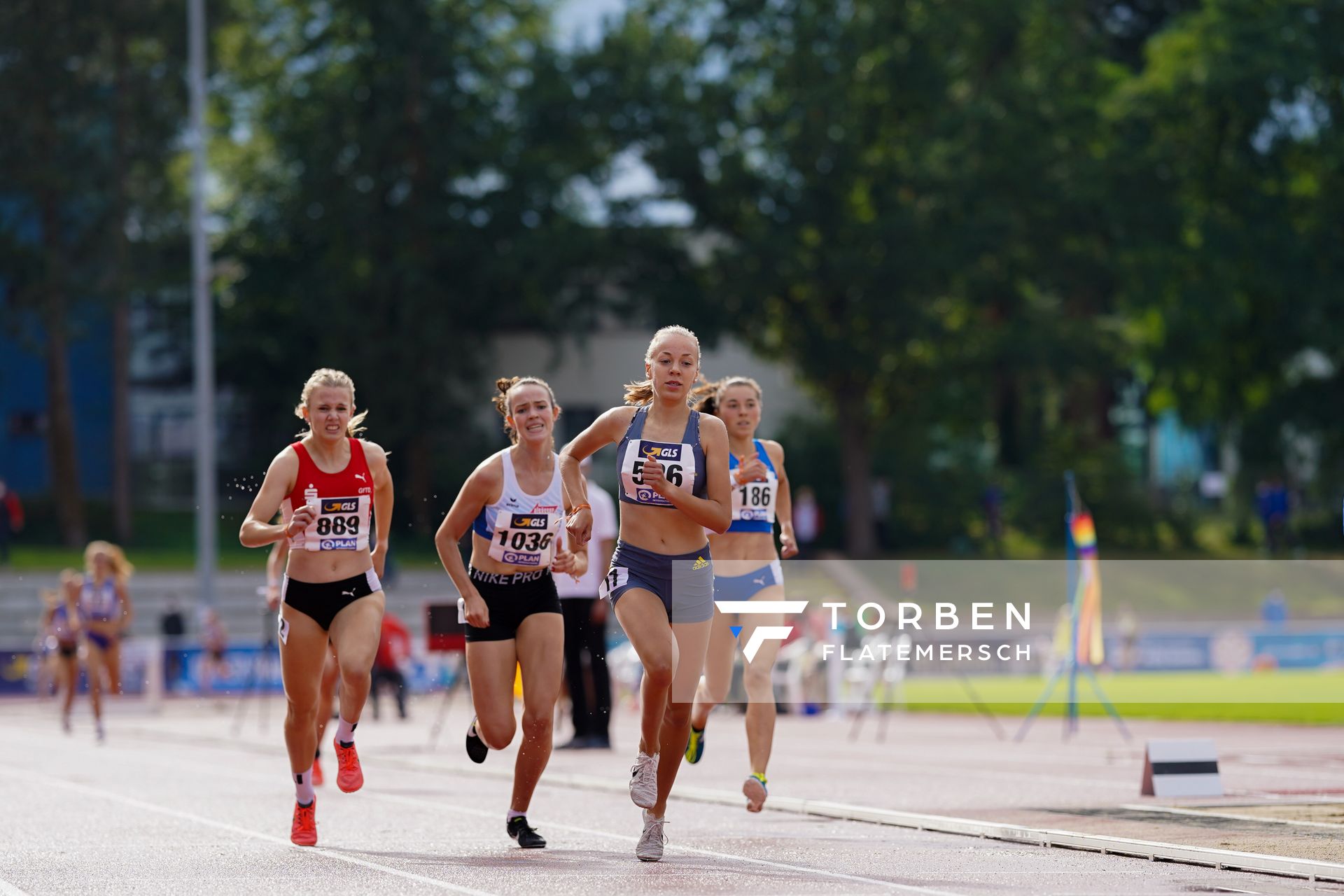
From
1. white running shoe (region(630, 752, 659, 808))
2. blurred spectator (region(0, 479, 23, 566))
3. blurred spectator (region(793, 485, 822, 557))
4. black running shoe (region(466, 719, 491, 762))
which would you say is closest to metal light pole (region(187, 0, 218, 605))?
blurred spectator (region(0, 479, 23, 566))

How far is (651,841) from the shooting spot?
9734 mm

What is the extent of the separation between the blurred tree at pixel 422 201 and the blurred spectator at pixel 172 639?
16.1 m

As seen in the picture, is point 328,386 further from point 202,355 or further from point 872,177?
point 872,177

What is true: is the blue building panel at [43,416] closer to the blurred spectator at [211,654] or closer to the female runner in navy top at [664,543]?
the blurred spectator at [211,654]

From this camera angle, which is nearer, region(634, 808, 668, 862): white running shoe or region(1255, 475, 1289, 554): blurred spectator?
region(634, 808, 668, 862): white running shoe

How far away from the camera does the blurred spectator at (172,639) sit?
33.8 metres

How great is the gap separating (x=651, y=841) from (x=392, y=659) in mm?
18368

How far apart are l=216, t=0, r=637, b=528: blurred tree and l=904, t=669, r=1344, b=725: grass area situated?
2186 cm

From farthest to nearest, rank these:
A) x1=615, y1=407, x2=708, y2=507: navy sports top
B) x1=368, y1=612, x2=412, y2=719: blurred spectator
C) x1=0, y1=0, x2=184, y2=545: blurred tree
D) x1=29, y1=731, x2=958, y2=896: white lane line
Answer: x1=0, y1=0, x2=184, y2=545: blurred tree < x1=368, y1=612, x2=412, y2=719: blurred spectator < x1=615, y1=407, x2=708, y2=507: navy sports top < x1=29, y1=731, x2=958, y2=896: white lane line

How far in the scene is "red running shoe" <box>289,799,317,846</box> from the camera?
10.5 meters

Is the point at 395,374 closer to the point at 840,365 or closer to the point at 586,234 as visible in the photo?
the point at 586,234

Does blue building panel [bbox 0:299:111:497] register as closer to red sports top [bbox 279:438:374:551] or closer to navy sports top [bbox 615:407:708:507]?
red sports top [bbox 279:438:374:551]

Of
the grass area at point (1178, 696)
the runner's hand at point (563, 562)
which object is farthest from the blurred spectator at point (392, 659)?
the runner's hand at point (563, 562)

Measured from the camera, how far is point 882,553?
56.8 m
